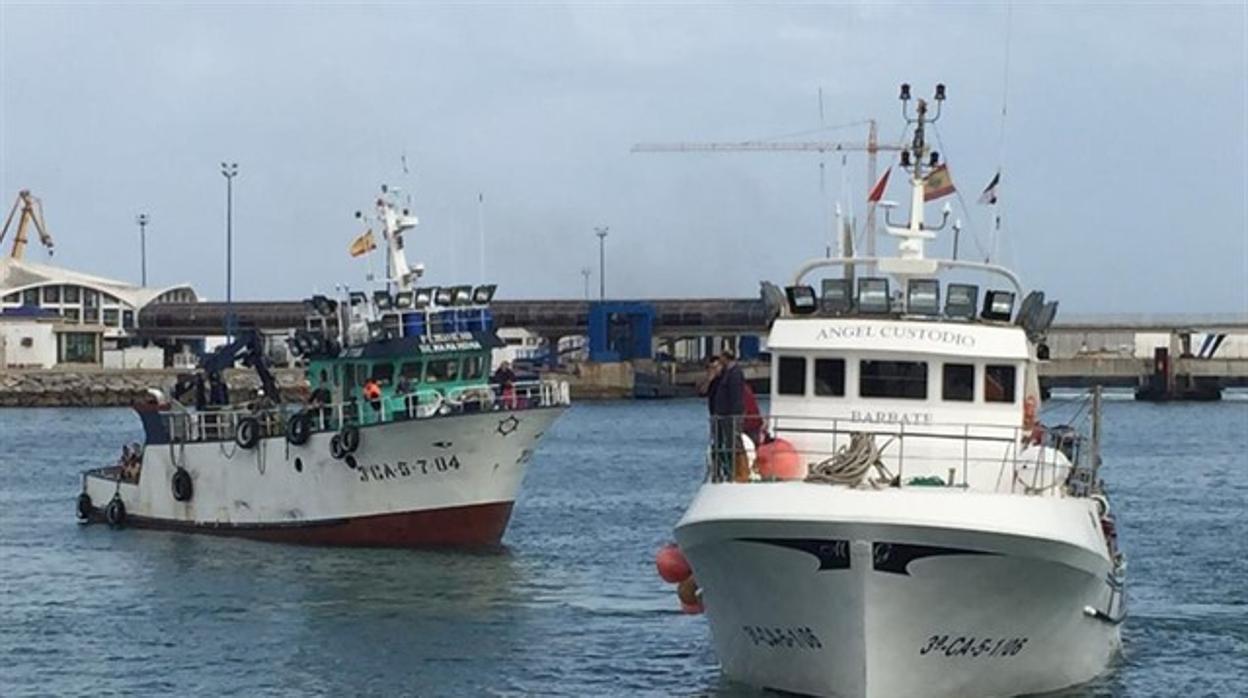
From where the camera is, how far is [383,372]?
50312 millimetres

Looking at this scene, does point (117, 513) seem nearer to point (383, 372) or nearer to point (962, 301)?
point (383, 372)

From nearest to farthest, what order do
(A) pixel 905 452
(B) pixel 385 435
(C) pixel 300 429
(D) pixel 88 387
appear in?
(A) pixel 905 452 < (B) pixel 385 435 < (C) pixel 300 429 < (D) pixel 88 387

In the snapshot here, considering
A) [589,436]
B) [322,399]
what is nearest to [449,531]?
[322,399]

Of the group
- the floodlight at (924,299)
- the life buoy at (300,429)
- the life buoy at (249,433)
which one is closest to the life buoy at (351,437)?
the life buoy at (300,429)

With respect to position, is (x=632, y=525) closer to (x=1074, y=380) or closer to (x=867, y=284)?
(x=867, y=284)

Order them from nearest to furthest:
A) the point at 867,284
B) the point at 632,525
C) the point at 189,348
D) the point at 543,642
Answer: the point at 867,284 → the point at 543,642 → the point at 632,525 → the point at 189,348

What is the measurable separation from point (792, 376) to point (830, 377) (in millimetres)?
527

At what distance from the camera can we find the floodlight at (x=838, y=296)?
29625 millimetres


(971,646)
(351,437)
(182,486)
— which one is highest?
(351,437)

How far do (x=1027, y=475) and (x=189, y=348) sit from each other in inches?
6793

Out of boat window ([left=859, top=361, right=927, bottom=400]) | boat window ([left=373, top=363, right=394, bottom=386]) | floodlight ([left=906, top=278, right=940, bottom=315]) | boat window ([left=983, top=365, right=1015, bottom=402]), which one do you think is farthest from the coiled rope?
boat window ([left=373, top=363, right=394, bottom=386])

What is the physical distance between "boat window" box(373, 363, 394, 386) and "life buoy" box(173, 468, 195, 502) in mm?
6486

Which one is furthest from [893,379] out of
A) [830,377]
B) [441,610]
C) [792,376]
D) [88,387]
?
[88,387]

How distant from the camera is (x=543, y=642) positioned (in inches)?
1432
